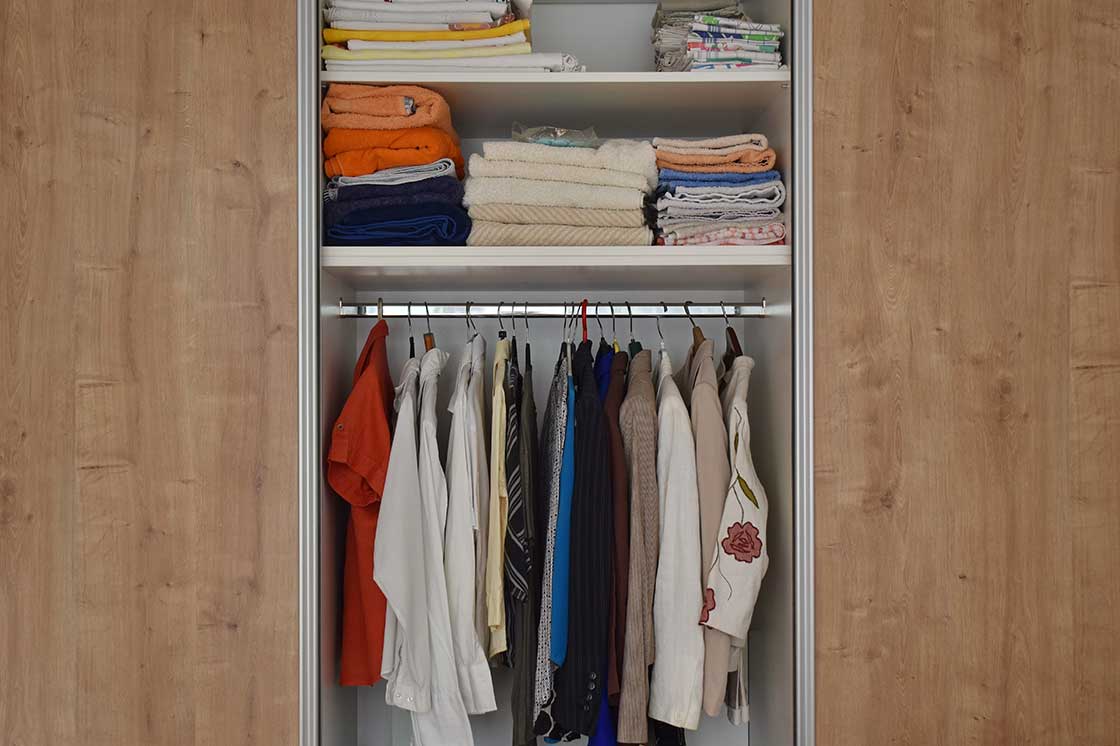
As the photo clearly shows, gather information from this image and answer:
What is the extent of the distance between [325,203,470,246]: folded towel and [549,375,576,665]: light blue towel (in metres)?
0.46

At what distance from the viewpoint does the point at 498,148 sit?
6.70ft

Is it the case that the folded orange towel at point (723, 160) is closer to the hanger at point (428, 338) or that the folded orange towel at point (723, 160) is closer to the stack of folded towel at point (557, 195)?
the stack of folded towel at point (557, 195)

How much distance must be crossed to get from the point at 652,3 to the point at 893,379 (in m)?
1.12

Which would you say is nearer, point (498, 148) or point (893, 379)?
point (893, 379)

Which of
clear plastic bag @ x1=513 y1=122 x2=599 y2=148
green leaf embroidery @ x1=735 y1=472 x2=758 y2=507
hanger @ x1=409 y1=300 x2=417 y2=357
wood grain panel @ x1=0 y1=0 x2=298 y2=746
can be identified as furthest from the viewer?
hanger @ x1=409 y1=300 x2=417 y2=357

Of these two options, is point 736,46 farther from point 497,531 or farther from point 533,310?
point 497,531

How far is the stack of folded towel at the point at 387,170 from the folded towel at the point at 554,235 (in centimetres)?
6

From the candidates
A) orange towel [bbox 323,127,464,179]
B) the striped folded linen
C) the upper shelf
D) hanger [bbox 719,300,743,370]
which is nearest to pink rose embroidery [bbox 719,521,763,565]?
hanger [bbox 719,300,743,370]

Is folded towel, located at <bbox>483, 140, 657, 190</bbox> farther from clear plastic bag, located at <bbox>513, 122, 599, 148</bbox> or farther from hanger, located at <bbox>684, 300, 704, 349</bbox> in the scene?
hanger, located at <bbox>684, 300, 704, 349</bbox>

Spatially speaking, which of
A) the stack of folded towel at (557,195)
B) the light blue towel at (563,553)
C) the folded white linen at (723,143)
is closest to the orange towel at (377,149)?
the stack of folded towel at (557,195)

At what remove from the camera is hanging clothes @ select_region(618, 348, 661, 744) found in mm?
1942

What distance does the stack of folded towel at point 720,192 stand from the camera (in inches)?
79.4

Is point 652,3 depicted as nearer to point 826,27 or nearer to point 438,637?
A: point 826,27

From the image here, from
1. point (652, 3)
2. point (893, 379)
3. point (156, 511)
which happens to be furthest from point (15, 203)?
point (893, 379)
